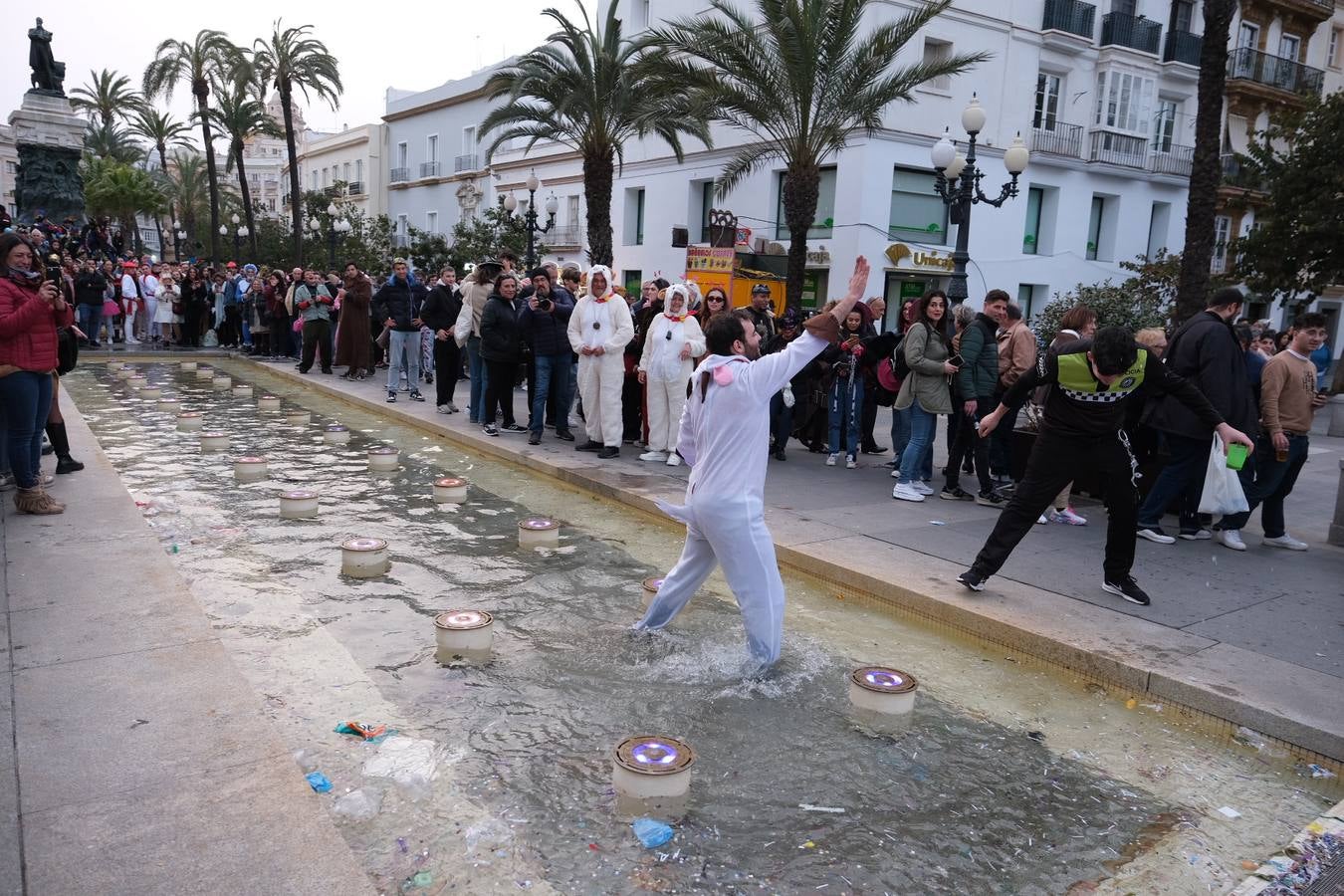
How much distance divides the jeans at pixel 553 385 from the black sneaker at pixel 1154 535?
6121 mm

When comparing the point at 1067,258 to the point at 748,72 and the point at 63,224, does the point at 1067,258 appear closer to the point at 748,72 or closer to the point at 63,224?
the point at 748,72

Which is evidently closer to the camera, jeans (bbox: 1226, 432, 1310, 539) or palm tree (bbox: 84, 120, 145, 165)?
jeans (bbox: 1226, 432, 1310, 539)

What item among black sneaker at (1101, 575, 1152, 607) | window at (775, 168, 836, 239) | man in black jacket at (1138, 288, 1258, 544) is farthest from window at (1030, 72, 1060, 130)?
black sneaker at (1101, 575, 1152, 607)

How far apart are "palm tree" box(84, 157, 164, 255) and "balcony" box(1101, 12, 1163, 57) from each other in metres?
43.6

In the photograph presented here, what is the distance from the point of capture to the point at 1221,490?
7113 mm

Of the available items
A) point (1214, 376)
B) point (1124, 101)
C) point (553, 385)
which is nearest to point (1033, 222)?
point (1124, 101)

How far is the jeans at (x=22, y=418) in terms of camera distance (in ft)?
20.6

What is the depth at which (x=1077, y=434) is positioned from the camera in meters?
5.51

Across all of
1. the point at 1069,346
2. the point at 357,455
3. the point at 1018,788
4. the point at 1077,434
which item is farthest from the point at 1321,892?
the point at 357,455

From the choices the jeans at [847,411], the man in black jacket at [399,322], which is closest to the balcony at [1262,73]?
the jeans at [847,411]

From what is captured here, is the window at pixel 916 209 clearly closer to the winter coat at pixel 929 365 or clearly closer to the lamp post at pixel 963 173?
the lamp post at pixel 963 173

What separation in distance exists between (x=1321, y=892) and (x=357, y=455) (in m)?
9.06

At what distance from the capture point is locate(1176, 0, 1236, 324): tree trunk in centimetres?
1185

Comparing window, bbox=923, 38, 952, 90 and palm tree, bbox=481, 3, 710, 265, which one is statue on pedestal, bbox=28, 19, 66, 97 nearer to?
palm tree, bbox=481, 3, 710, 265
